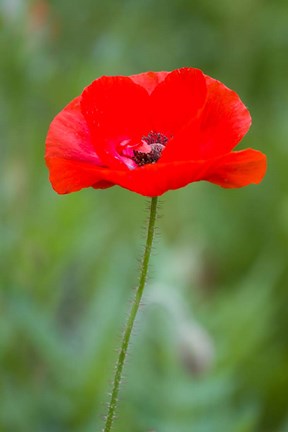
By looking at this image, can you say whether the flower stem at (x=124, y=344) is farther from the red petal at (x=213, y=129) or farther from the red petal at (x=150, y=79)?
the red petal at (x=150, y=79)

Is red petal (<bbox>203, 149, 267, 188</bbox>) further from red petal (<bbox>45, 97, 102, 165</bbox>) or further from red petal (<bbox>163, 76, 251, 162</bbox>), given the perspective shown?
red petal (<bbox>45, 97, 102, 165</bbox>)

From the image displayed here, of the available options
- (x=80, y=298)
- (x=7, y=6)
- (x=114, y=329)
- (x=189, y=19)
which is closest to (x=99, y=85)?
(x=114, y=329)

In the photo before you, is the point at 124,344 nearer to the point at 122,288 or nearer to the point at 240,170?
the point at 240,170

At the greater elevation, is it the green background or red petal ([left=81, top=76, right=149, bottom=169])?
the green background

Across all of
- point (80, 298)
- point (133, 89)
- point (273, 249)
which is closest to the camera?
point (133, 89)

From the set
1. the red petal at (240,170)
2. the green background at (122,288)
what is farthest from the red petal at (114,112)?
the green background at (122,288)

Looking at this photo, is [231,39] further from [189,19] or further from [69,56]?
[69,56]

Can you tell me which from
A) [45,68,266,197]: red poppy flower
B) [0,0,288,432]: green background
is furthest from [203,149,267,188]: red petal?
[0,0,288,432]: green background
